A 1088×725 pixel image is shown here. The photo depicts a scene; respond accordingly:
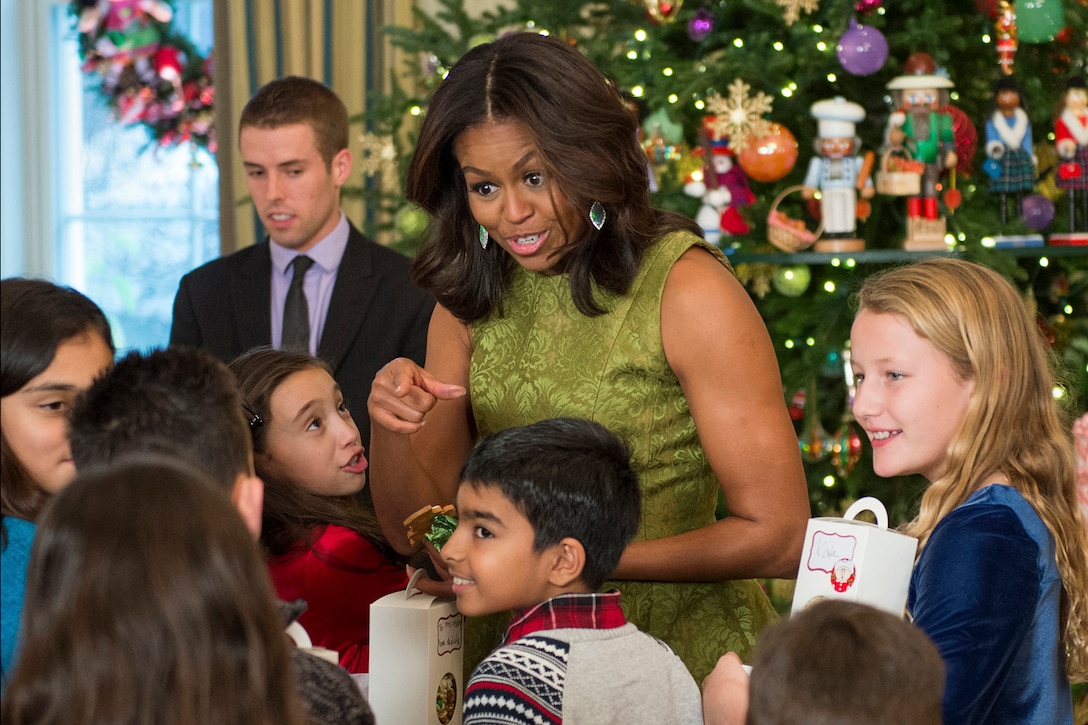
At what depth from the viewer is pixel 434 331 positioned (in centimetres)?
213

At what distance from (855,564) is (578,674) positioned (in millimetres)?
349

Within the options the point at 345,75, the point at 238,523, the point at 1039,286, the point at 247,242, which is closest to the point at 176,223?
the point at 247,242

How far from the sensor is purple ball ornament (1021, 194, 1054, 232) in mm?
3871

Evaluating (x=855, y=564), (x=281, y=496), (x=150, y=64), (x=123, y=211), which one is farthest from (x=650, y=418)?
(x=123, y=211)

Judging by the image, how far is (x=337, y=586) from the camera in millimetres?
2061

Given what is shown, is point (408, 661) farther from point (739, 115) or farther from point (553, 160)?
point (739, 115)

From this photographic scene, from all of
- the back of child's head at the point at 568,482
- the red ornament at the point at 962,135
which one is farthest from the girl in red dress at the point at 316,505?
the red ornament at the point at 962,135

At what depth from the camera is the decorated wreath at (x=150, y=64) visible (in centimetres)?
554

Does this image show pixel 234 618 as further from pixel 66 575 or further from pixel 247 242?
pixel 247 242

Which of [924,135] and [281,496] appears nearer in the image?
[281,496]

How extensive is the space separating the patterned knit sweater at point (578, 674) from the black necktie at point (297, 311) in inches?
72.0

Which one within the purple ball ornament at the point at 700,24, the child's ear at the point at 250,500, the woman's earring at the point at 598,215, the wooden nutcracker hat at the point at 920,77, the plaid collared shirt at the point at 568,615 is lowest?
the plaid collared shirt at the point at 568,615

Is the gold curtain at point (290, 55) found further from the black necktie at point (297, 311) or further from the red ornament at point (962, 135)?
the red ornament at point (962, 135)

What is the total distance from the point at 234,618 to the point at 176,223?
5.13m
